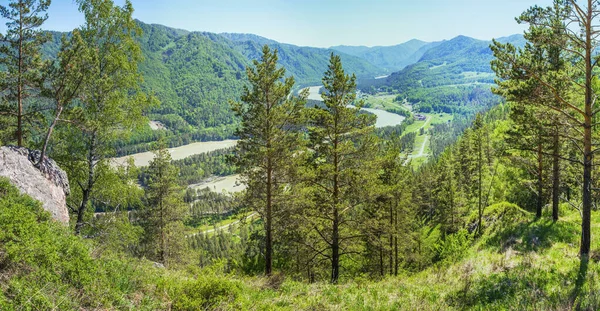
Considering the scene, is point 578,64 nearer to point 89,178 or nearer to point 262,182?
point 262,182

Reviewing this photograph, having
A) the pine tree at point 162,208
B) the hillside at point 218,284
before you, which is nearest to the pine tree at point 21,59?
the hillside at point 218,284

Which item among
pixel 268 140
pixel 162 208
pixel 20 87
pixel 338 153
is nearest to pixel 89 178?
pixel 20 87

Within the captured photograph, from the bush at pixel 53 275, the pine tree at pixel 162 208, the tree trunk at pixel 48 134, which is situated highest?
the tree trunk at pixel 48 134

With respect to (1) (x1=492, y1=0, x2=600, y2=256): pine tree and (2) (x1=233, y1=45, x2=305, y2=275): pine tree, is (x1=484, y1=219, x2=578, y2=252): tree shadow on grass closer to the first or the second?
(1) (x1=492, y1=0, x2=600, y2=256): pine tree

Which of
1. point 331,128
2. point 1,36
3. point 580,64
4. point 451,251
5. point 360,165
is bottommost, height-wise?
point 451,251

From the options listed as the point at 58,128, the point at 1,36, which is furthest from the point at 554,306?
the point at 1,36

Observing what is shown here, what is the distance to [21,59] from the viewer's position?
42.5 feet

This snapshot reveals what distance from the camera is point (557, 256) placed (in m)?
11.9

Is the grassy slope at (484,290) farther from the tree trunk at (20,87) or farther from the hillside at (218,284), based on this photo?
the tree trunk at (20,87)

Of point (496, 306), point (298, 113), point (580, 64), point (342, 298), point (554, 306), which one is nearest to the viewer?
point (554, 306)

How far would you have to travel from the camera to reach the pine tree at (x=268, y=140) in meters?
14.8

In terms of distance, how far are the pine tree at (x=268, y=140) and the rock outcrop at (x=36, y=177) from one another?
6.60 meters

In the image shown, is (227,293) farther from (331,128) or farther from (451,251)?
(451,251)

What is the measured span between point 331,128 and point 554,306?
33.3ft
